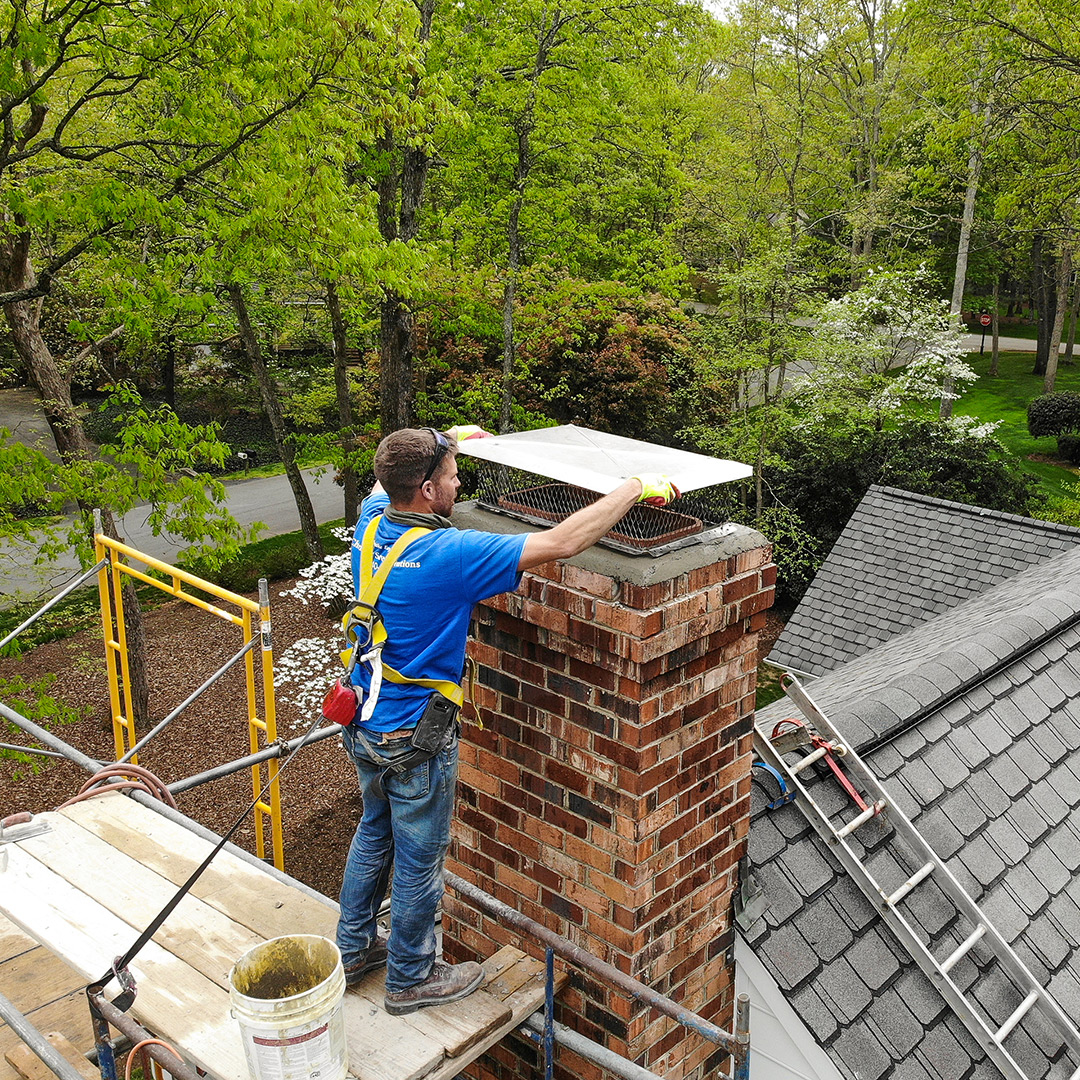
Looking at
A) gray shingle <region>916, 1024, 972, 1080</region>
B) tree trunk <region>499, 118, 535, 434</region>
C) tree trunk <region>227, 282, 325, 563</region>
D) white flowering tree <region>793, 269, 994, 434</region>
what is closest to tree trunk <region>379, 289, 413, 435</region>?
tree trunk <region>499, 118, 535, 434</region>

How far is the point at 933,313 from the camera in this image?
770 inches

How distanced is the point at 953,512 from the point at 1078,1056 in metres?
8.60

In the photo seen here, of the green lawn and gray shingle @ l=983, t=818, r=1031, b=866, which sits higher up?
gray shingle @ l=983, t=818, r=1031, b=866

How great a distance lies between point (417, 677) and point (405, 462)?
0.65 metres

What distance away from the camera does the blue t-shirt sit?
270cm

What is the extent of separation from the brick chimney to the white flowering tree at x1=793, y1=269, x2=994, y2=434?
15.2 meters

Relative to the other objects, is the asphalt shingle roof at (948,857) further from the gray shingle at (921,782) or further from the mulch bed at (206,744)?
the mulch bed at (206,744)

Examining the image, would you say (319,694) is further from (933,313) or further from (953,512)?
(933,313)

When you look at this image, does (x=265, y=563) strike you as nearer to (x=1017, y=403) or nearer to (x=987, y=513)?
(x=987, y=513)

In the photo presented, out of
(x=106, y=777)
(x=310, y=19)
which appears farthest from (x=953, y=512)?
(x=106, y=777)

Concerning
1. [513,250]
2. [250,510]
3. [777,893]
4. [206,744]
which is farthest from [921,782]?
[250,510]

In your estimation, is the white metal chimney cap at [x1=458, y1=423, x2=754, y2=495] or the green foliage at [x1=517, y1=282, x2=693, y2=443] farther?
the green foliage at [x1=517, y1=282, x2=693, y2=443]

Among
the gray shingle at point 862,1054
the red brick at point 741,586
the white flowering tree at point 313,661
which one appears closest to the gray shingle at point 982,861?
the gray shingle at point 862,1054

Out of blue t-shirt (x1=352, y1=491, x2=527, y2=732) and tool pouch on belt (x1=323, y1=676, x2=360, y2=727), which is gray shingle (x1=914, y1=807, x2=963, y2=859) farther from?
tool pouch on belt (x1=323, y1=676, x2=360, y2=727)
